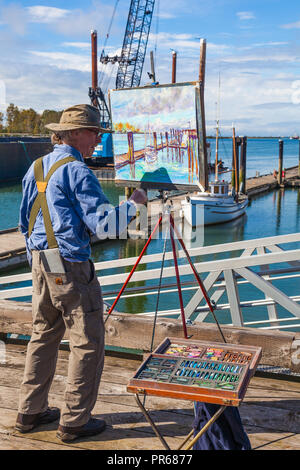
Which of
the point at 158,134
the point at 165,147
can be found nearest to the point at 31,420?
the point at 165,147

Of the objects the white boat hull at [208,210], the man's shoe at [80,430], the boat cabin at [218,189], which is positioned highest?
the man's shoe at [80,430]

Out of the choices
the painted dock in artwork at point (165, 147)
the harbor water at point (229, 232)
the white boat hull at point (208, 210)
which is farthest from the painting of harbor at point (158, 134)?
the white boat hull at point (208, 210)

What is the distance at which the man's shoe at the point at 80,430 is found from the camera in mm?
2830

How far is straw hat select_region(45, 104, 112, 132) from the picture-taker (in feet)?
9.17

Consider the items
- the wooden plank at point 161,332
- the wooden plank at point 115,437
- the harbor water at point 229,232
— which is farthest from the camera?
the harbor water at point 229,232

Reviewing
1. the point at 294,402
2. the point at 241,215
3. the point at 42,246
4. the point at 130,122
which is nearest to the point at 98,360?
the point at 42,246

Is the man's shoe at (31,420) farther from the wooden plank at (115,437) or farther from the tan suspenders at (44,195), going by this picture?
the tan suspenders at (44,195)

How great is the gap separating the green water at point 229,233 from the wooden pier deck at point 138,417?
27.3 ft

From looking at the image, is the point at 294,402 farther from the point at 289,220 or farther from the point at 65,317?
the point at 289,220

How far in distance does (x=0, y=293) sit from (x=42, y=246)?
203 centimetres

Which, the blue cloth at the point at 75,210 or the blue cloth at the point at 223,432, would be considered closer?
the blue cloth at the point at 223,432

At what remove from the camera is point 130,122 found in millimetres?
5996

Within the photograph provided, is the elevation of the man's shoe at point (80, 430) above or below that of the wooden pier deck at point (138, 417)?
above

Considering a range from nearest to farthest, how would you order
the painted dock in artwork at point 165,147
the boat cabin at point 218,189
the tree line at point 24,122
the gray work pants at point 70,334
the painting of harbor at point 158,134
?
the gray work pants at point 70,334 → the painting of harbor at point 158,134 → the painted dock in artwork at point 165,147 → the boat cabin at point 218,189 → the tree line at point 24,122
